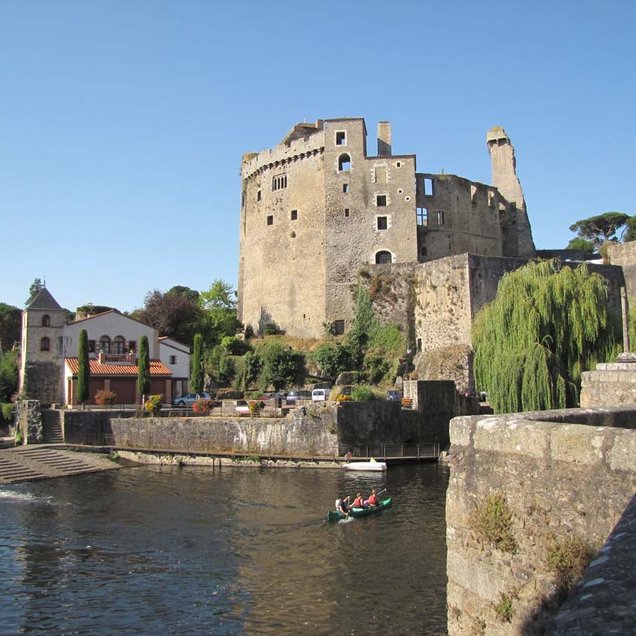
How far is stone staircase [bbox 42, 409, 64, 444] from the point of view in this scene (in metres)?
39.6

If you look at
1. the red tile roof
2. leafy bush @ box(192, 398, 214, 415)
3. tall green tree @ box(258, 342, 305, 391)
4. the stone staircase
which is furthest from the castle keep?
the stone staircase

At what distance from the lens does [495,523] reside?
21.5ft

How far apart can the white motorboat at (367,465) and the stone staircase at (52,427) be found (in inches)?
717

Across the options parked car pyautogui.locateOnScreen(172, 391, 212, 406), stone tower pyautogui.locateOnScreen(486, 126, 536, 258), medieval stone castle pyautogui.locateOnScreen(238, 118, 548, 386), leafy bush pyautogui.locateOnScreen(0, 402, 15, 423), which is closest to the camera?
leafy bush pyautogui.locateOnScreen(0, 402, 15, 423)

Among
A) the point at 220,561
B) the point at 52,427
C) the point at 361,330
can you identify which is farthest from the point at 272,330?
the point at 220,561

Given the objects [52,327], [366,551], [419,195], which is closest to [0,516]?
[366,551]

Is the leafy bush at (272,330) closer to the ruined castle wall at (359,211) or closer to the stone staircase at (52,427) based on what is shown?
the ruined castle wall at (359,211)

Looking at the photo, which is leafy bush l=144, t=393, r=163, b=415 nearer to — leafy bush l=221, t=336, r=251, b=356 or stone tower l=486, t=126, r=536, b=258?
leafy bush l=221, t=336, r=251, b=356

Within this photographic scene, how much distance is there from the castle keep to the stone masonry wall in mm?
42889

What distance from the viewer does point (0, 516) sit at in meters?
24.1

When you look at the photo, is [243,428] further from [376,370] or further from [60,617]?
[60,617]

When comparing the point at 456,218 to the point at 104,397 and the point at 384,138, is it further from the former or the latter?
the point at 104,397

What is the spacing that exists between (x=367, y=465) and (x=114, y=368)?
73.6 feet

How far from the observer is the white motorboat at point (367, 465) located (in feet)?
106
